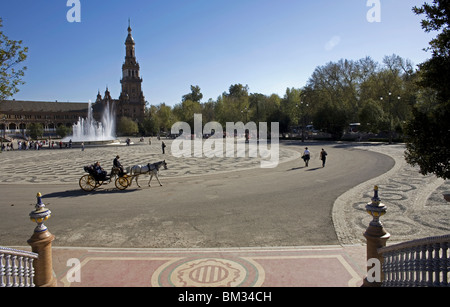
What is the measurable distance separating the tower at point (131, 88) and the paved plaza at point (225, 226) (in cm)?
11544

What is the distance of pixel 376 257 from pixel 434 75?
363cm

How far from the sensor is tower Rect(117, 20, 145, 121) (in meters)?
126

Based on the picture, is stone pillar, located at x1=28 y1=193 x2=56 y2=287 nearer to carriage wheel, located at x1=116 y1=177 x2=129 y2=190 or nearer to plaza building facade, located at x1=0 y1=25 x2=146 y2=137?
carriage wheel, located at x1=116 y1=177 x2=129 y2=190

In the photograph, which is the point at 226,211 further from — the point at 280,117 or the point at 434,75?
the point at 280,117

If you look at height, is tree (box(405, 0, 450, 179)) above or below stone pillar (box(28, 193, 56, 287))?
above

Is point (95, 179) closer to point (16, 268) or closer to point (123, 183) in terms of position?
point (123, 183)

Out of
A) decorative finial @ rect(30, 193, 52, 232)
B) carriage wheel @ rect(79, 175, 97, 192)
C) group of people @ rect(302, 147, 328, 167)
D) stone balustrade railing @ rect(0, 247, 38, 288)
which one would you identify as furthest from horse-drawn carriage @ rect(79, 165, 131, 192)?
group of people @ rect(302, 147, 328, 167)

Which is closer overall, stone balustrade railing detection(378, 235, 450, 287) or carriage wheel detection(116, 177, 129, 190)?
stone balustrade railing detection(378, 235, 450, 287)

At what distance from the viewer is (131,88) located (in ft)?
417

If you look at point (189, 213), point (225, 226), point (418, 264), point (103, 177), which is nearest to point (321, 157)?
point (189, 213)

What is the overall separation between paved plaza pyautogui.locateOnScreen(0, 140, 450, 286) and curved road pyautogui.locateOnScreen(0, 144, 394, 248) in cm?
4

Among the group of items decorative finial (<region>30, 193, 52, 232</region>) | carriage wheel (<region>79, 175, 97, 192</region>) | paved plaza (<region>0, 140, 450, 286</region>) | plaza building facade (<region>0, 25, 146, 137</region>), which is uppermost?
plaza building facade (<region>0, 25, 146, 137</region>)

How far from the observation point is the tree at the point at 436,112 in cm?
513

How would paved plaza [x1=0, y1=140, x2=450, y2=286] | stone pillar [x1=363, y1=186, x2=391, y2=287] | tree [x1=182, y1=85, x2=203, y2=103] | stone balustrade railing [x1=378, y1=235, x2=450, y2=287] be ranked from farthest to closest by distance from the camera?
tree [x1=182, y1=85, x2=203, y2=103] → paved plaza [x1=0, y1=140, x2=450, y2=286] → stone pillar [x1=363, y1=186, x2=391, y2=287] → stone balustrade railing [x1=378, y1=235, x2=450, y2=287]
